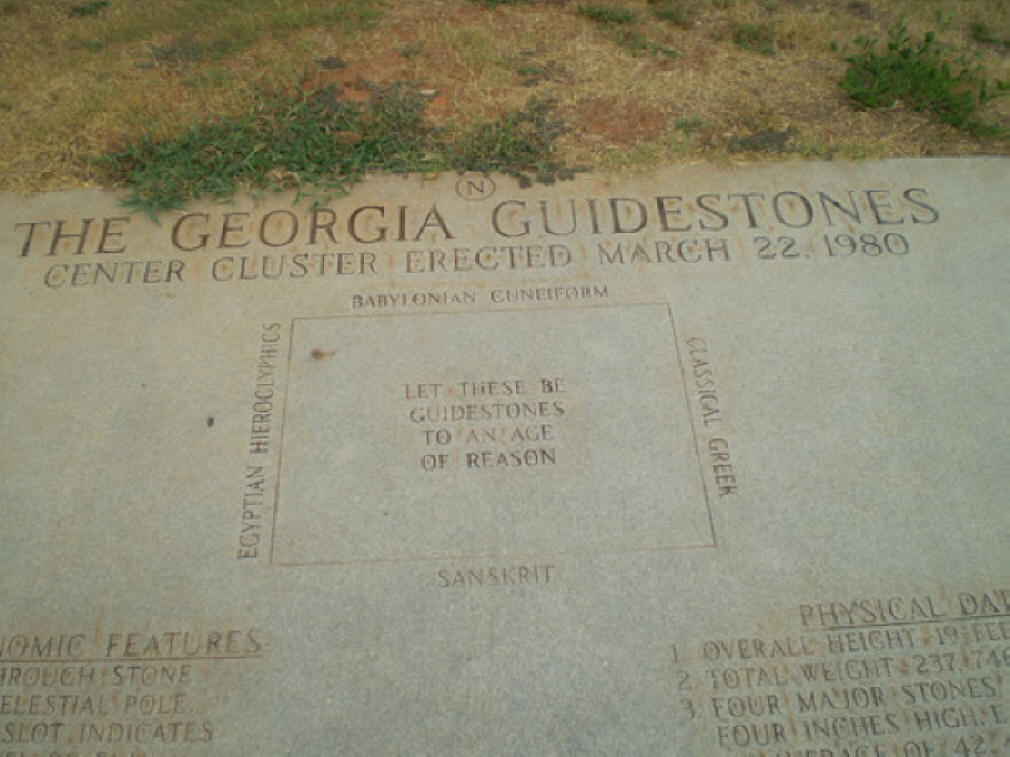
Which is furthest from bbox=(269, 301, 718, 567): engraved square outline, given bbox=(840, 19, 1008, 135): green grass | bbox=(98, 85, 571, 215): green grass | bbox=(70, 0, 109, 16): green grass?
bbox=(70, 0, 109, 16): green grass

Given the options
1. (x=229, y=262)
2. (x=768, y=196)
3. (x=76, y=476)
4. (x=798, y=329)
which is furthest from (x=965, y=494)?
(x=76, y=476)

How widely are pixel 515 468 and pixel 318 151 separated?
1.93 metres

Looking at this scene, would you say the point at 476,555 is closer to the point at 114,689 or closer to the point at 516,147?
the point at 114,689

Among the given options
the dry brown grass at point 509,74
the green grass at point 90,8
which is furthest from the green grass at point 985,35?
the green grass at point 90,8

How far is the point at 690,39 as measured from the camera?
15.6ft

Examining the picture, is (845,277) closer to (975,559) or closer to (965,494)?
(965,494)

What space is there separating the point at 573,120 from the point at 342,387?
1947mm

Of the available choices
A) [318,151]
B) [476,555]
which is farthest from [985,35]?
[476,555]

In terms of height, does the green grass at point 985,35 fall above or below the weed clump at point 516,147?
above

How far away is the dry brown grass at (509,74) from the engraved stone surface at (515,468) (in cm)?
32

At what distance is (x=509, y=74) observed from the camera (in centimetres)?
447

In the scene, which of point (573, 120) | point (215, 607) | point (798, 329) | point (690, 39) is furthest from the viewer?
point (690, 39)

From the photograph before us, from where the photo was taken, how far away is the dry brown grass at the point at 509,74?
4.09m

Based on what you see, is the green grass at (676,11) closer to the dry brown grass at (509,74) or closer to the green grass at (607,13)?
the dry brown grass at (509,74)
